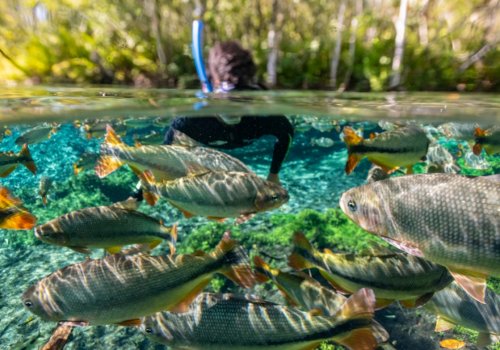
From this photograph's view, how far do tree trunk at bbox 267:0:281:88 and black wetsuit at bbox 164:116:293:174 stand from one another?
14.3 ft

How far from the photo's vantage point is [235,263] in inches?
129

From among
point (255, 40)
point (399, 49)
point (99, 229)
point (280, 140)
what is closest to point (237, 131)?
point (280, 140)

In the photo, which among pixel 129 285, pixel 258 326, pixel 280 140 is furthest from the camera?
pixel 280 140

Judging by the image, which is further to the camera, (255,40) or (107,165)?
(255,40)

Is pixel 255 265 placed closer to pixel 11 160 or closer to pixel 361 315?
pixel 361 315

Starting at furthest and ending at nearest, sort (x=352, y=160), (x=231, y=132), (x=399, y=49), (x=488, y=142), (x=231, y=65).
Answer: (x=399, y=49) < (x=231, y=132) < (x=231, y=65) < (x=488, y=142) < (x=352, y=160)

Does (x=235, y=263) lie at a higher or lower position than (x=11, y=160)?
lower

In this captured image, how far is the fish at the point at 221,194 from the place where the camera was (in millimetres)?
3514

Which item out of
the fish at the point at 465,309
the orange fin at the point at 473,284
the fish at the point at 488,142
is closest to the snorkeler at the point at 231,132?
the fish at the point at 465,309

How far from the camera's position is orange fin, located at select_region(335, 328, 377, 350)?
3039mm

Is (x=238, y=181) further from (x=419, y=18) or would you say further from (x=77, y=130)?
(x=419, y=18)

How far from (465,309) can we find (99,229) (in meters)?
3.77

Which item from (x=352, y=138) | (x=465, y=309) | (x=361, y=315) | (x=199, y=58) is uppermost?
(x=199, y=58)

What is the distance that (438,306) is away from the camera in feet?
12.9
